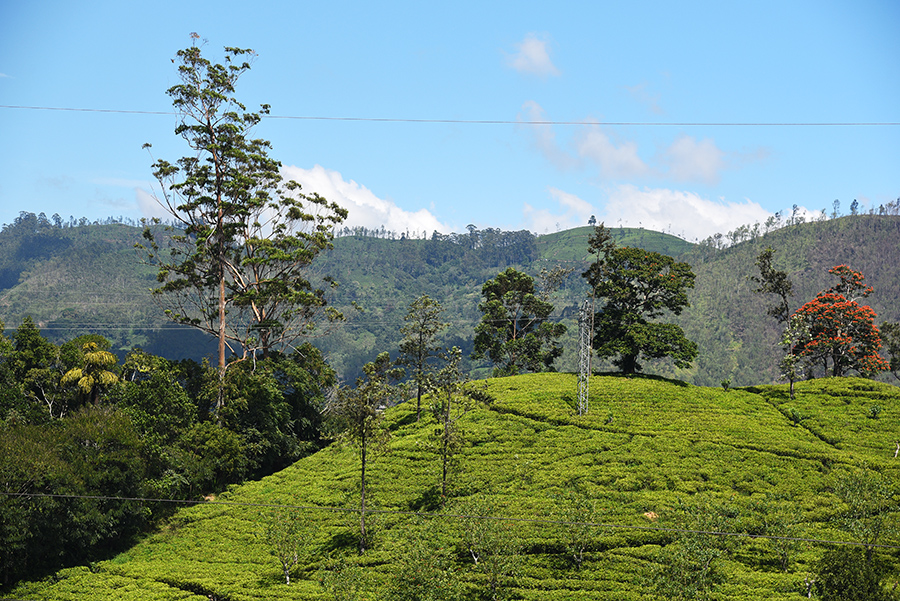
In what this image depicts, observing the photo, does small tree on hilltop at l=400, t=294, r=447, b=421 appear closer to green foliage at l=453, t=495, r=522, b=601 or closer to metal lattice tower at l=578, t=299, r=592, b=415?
metal lattice tower at l=578, t=299, r=592, b=415

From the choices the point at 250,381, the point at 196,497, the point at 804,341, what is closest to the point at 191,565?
the point at 196,497

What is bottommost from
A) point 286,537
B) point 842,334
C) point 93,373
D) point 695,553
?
point 286,537

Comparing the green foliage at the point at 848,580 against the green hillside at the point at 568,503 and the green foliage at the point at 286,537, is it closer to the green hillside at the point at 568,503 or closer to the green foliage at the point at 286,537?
the green hillside at the point at 568,503

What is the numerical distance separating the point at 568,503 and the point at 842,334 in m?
46.7

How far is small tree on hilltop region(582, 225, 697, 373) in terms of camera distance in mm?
66750

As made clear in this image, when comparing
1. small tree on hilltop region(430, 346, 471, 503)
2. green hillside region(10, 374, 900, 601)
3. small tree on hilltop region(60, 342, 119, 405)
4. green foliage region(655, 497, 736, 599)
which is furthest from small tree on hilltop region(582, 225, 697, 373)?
small tree on hilltop region(60, 342, 119, 405)

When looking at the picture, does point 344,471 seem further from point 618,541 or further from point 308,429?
point 618,541

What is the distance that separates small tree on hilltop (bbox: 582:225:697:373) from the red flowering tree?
12432 mm

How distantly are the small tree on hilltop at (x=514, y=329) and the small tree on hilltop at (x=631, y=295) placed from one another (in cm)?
1270

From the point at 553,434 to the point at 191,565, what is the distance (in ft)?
88.3

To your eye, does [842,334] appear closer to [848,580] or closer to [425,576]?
[848,580]

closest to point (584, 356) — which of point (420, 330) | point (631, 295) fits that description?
point (420, 330)

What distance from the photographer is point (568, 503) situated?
3766cm

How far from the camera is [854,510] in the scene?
112 ft
